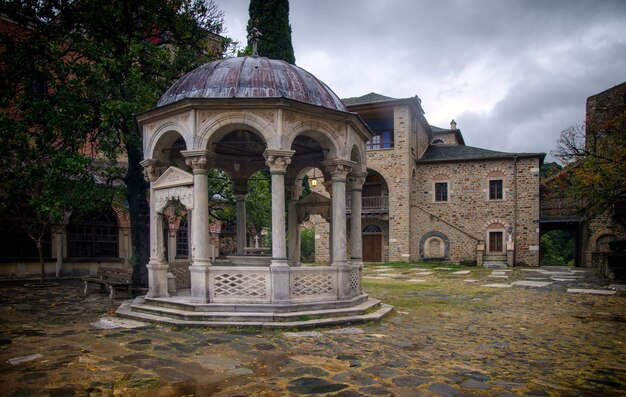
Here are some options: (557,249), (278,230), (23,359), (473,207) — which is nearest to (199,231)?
(278,230)

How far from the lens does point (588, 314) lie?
9250 millimetres

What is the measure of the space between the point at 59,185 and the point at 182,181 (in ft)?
12.8

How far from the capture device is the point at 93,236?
68.2ft

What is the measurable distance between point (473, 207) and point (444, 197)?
198 cm

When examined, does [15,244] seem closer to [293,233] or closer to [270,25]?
[293,233]

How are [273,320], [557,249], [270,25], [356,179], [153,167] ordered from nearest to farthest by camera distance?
1. [273,320]
2. [153,167]
3. [356,179]
4. [270,25]
5. [557,249]

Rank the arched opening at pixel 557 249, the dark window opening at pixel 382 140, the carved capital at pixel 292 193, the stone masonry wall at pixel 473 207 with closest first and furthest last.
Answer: the carved capital at pixel 292 193 < the stone masonry wall at pixel 473 207 < the dark window opening at pixel 382 140 < the arched opening at pixel 557 249

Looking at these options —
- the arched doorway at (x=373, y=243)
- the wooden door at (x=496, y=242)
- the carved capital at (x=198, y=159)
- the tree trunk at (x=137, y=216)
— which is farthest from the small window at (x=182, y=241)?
the wooden door at (x=496, y=242)

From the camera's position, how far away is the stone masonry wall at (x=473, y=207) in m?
27.9

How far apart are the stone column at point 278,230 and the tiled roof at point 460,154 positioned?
924 inches

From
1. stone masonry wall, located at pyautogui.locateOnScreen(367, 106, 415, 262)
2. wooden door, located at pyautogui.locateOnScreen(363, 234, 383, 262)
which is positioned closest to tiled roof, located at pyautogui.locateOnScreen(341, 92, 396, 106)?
stone masonry wall, located at pyautogui.locateOnScreen(367, 106, 415, 262)

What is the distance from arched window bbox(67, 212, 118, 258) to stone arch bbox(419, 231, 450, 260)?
19.0 metres

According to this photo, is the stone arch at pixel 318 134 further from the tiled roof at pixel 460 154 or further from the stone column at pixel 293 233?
the tiled roof at pixel 460 154

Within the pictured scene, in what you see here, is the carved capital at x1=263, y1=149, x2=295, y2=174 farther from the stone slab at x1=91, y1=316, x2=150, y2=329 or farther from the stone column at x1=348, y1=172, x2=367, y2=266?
the stone slab at x1=91, y1=316, x2=150, y2=329
